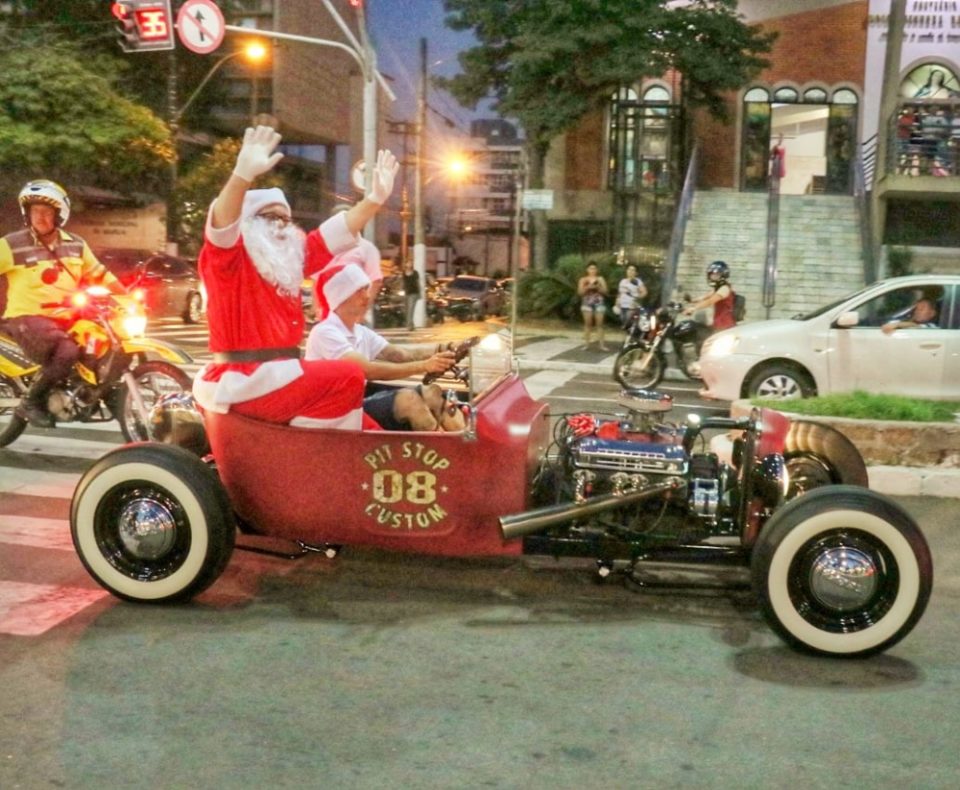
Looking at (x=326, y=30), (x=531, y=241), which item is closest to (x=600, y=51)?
(x=531, y=241)

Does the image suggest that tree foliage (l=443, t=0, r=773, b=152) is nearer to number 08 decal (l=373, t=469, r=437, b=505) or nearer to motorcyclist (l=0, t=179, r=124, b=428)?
motorcyclist (l=0, t=179, r=124, b=428)

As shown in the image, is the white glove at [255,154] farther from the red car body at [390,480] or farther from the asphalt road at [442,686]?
the asphalt road at [442,686]

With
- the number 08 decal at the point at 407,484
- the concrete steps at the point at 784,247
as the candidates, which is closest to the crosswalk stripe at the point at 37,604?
the number 08 decal at the point at 407,484

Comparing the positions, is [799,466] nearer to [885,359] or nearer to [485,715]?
[485,715]

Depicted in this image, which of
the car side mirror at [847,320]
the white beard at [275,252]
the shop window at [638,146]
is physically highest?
the shop window at [638,146]

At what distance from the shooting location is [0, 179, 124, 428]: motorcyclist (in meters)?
7.92

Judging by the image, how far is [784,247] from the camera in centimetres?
2386

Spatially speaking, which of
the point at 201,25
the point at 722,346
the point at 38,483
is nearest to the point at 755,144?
the point at 201,25

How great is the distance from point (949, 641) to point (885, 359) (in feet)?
23.2

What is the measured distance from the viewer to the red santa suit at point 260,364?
4.95m

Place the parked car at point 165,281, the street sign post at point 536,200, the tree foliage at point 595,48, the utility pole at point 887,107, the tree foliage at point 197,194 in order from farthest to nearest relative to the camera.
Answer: the tree foliage at point 197,194, the parked car at point 165,281, the utility pole at point 887,107, the tree foliage at point 595,48, the street sign post at point 536,200

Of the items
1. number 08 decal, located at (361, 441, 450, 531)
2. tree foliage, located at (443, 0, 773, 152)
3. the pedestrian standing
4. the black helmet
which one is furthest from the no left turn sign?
number 08 decal, located at (361, 441, 450, 531)

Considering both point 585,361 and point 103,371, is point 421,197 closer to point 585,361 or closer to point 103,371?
point 585,361

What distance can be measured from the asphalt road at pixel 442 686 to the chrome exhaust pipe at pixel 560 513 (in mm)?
441
